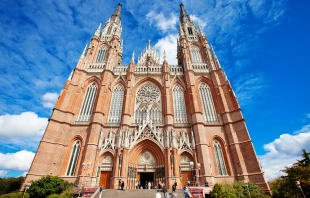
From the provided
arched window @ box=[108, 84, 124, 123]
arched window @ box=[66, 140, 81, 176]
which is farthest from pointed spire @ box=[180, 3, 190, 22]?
arched window @ box=[66, 140, 81, 176]

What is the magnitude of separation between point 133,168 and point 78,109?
37.3 feet

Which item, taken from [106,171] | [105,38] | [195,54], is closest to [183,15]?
[195,54]

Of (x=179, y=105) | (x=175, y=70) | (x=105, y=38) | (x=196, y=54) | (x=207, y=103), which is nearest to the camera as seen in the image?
(x=207, y=103)

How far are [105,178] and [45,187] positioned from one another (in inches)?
241

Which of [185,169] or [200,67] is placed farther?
[200,67]

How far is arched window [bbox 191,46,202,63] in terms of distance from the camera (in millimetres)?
29984

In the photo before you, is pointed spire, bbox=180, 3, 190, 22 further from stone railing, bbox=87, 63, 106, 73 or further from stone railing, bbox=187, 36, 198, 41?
stone railing, bbox=87, 63, 106, 73

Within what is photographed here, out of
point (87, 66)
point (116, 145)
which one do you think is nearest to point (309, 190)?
point (116, 145)

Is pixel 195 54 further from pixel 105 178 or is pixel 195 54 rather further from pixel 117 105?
pixel 105 178

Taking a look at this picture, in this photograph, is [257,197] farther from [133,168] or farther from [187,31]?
[187,31]

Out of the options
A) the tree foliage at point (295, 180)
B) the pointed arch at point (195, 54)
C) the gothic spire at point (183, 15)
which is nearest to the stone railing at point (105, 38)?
the pointed arch at point (195, 54)

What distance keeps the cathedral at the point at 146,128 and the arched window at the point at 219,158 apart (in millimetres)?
112

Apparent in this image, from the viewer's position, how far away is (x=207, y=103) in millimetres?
24797

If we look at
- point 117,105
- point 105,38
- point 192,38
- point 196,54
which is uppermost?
point 192,38
